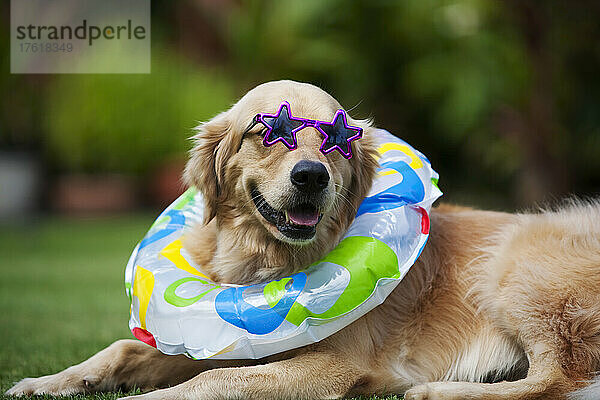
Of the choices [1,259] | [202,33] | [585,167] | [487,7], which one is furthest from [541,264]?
[202,33]

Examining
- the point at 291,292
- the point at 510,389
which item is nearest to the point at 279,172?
the point at 291,292

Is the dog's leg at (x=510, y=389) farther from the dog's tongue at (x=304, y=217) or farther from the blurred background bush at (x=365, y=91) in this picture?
the blurred background bush at (x=365, y=91)

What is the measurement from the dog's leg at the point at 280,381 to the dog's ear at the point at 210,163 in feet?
3.37

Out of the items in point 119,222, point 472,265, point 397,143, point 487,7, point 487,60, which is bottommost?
point 119,222

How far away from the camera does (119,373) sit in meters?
3.82

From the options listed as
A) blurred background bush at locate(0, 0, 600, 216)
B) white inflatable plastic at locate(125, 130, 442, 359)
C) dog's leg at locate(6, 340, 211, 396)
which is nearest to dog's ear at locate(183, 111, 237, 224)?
white inflatable plastic at locate(125, 130, 442, 359)

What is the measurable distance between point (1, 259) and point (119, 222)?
16.4 feet

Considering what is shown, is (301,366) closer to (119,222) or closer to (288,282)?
(288,282)

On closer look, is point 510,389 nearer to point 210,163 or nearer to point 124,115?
point 210,163

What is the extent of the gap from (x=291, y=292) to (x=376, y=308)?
67cm

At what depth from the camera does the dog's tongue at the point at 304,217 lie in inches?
144

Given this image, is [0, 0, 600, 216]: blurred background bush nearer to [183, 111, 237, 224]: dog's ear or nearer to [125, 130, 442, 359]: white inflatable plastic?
[125, 130, 442, 359]: white inflatable plastic

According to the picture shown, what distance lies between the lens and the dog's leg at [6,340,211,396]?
3.66m

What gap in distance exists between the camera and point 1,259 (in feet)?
32.5
